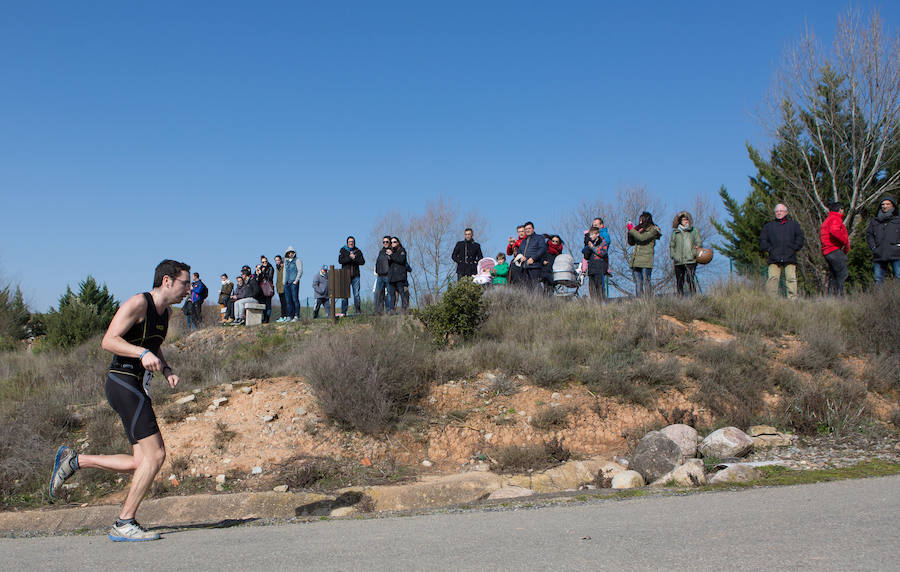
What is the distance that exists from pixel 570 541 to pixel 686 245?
1095cm

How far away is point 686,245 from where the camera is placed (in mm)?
14266

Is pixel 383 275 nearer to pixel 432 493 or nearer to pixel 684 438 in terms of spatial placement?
pixel 432 493

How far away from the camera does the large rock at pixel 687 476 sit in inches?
276

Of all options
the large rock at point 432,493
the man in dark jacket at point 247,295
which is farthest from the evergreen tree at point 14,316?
the large rock at point 432,493

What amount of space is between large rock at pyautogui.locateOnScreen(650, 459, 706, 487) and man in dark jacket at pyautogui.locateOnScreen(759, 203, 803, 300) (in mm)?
8126

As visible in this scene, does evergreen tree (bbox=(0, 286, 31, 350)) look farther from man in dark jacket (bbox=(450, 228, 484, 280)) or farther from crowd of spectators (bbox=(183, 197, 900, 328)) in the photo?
man in dark jacket (bbox=(450, 228, 484, 280))

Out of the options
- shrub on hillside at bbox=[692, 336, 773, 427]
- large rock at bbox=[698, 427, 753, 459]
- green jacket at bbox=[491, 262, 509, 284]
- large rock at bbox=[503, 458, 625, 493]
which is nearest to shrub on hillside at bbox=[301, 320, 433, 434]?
large rock at bbox=[503, 458, 625, 493]

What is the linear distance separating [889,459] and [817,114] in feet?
70.3

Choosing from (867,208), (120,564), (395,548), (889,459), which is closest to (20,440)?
(120,564)

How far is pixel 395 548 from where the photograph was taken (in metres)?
4.52

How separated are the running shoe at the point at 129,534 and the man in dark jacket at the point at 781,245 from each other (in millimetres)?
12542

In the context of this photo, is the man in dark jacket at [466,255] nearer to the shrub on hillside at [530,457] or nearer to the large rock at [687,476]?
the shrub on hillside at [530,457]

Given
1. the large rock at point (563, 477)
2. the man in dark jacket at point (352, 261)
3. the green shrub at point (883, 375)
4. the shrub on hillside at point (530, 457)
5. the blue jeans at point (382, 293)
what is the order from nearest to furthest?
1. the large rock at point (563, 477)
2. the shrub on hillside at point (530, 457)
3. the green shrub at point (883, 375)
4. the blue jeans at point (382, 293)
5. the man in dark jacket at point (352, 261)

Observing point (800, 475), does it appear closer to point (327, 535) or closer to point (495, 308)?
point (327, 535)
